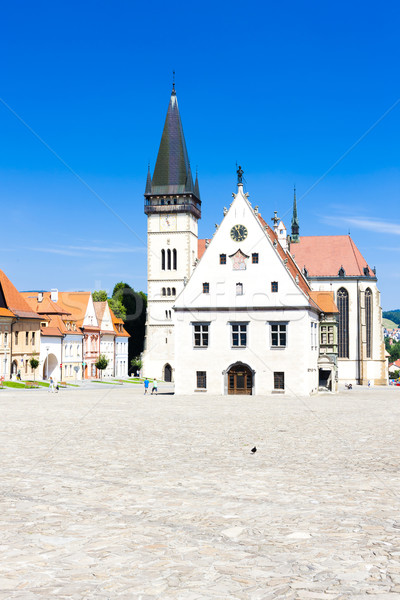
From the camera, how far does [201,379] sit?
55.6m

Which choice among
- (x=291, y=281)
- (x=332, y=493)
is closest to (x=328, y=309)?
(x=291, y=281)

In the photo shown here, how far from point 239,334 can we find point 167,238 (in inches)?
1825

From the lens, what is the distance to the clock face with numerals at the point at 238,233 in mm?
55438

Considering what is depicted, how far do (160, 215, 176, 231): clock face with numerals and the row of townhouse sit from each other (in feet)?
48.8

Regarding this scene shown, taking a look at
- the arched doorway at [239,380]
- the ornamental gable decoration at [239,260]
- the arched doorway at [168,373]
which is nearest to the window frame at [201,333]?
the arched doorway at [239,380]

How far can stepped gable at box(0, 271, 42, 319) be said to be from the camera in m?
74.3

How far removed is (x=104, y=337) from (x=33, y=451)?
8445 centimetres

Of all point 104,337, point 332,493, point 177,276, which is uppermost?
point 177,276

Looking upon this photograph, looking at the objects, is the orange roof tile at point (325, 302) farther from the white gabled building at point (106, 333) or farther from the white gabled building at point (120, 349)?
the white gabled building at point (120, 349)

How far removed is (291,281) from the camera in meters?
54.6

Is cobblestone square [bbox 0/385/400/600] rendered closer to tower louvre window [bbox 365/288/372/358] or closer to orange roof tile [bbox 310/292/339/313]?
orange roof tile [bbox 310/292/339/313]

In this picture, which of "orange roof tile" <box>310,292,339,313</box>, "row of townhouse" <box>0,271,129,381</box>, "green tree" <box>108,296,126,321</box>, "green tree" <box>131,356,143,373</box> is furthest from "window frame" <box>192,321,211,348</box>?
"green tree" <box>108,296,126,321</box>

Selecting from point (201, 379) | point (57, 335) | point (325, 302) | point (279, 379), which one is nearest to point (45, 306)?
point (57, 335)

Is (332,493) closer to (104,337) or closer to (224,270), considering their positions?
(224,270)
